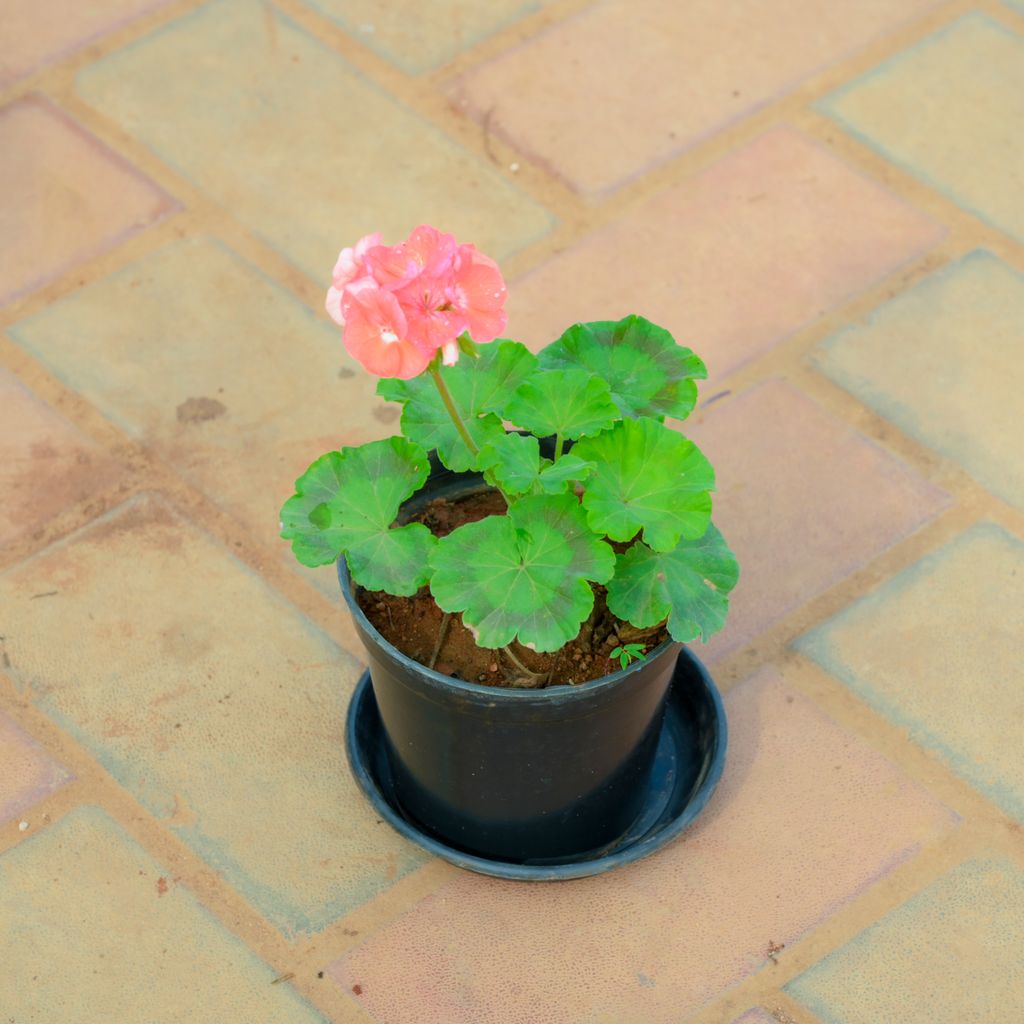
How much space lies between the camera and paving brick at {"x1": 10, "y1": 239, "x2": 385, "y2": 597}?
2387 millimetres

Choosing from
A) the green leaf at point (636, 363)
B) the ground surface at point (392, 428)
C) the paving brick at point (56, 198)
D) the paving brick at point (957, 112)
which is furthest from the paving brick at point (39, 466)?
the paving brick at point (957, 112)

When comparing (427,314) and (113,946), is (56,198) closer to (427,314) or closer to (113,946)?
(113,946)

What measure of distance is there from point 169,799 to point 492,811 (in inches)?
17.6

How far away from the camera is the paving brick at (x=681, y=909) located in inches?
74.7

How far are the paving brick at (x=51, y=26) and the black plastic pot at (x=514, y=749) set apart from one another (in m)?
1.51

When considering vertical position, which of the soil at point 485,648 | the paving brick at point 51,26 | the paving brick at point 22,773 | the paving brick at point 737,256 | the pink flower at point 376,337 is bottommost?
the paving brick at point 22,773

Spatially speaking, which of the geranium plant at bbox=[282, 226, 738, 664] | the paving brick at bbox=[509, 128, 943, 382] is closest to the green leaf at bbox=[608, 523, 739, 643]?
the geranium plant at bbox=[282, 226, 738, 664]

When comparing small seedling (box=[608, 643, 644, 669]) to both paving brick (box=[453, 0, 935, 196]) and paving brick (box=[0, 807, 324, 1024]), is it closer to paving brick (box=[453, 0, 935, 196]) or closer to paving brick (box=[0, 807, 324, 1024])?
paving brick (box=[0, 807, 324, 1024])

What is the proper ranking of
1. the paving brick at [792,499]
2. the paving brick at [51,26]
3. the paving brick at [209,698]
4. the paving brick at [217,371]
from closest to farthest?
1. the paving brick at [209,698]
2. the paving brick at [792,499]
3. the paving brick at [217,371]
4. the paving brick at [51,26]

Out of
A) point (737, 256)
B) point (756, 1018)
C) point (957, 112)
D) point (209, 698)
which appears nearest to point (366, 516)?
point (209, 698)

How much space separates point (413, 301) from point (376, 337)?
0.16 ft

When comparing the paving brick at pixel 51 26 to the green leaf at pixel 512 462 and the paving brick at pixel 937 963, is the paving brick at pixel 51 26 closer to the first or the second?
the green leaf at pixel 512 462

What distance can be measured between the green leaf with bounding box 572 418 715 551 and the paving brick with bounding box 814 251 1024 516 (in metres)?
0.90

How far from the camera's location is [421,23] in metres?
3.00
